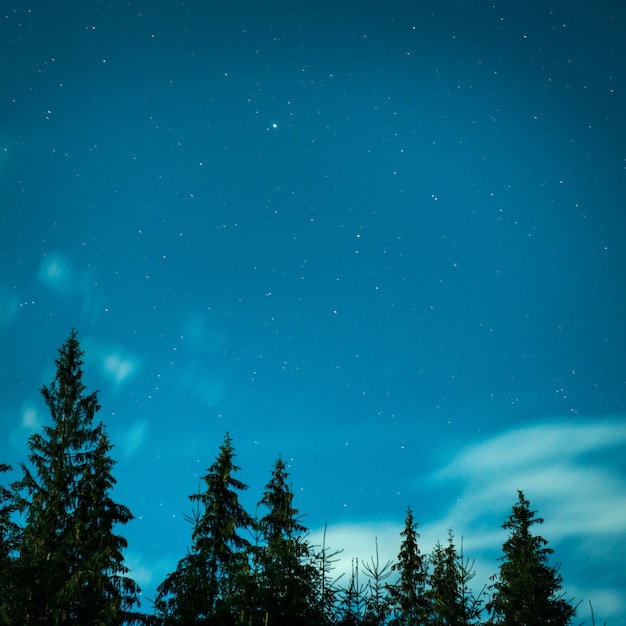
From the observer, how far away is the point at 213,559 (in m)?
18.4

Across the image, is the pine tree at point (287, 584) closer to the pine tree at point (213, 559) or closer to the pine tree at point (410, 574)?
the pine tree at point (213, 559)

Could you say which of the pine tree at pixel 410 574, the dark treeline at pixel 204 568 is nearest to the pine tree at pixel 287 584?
the dark treeline at pixel 204 568

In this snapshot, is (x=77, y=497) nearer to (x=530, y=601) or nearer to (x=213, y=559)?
(x=213, y=559)

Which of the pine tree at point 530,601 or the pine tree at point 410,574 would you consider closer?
the pine tree at point 530,601

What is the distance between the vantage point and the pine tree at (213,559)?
494 inches

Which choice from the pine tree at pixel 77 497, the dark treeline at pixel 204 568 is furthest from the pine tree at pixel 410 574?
the pine tree at pixel 77 497

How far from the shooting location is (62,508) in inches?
683

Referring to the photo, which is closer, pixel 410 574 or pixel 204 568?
pixel 204 568

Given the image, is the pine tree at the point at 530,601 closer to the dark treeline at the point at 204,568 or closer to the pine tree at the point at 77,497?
the dark treeline at the point at 204,568

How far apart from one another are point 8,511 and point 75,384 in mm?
5487

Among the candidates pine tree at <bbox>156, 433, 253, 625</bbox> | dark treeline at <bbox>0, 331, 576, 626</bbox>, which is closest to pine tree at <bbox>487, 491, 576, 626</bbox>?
dark treeline at <bbox>0, 331, 576, 626</bbox>

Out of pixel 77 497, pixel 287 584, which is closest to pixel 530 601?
pixel 287 584

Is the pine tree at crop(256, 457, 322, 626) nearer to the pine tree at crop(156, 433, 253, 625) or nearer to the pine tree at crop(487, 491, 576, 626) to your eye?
the pine tree at crop(156, 433, 253, 625)

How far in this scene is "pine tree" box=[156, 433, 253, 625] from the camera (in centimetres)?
1255
